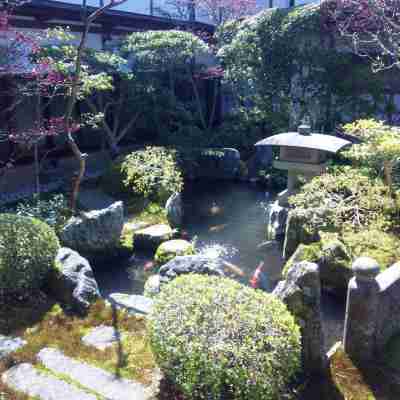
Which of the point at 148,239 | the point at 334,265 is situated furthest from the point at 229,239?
the point at 334,265

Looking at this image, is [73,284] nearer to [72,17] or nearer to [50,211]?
[50,211]

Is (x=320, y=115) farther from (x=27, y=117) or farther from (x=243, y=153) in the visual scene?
(x=27, y=117)

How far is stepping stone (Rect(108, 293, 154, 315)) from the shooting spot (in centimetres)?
621

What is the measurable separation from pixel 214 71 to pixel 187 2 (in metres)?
4.71

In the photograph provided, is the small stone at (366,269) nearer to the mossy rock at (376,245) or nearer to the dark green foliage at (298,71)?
the mossy rock at (376,245)

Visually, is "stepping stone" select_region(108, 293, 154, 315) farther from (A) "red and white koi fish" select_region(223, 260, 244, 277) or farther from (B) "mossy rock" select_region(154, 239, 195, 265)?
(A) "red and white koi fish" select_region(223, 260, 244, 277)

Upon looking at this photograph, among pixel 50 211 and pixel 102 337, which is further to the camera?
pixel 50 211

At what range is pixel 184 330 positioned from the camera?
160 inches

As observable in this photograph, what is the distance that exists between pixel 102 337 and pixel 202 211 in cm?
791

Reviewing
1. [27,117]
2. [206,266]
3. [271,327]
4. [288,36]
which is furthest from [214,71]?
[271,327]

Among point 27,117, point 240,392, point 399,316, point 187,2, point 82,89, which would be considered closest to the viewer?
point 240,392

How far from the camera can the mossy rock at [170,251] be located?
366 inches

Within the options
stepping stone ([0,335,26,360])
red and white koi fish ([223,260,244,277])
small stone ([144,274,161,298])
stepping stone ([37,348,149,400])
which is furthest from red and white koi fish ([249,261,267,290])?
stepping stone ([0,335,26,360])

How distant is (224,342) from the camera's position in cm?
390
